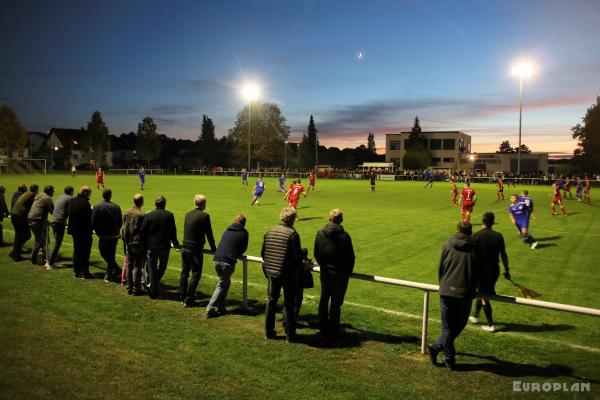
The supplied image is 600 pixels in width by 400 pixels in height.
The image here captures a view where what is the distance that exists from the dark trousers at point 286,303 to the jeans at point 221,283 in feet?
3.46

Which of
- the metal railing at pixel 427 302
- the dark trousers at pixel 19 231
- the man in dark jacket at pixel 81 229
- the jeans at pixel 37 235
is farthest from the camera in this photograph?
the dark trousers at pixel 19 231

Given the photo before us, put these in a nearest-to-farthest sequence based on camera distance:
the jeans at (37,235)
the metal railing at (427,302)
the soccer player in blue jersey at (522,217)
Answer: the metal railing at (427,302) → the jeans at (37,235) → the soccer player in blue jersey at (522,217)

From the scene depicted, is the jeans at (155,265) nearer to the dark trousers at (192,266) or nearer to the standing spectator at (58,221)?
the dark trousers at (192,266)

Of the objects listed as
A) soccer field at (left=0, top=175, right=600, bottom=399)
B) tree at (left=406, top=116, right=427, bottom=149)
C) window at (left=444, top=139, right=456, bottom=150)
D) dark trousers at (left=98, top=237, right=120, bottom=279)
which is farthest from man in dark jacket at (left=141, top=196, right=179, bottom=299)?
window at (left=444, top=139, right=456, bottom=150)

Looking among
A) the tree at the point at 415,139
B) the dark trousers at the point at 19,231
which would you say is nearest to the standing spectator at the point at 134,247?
the dark trousers at the point at 19,231

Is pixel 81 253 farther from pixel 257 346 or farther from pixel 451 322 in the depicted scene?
pixel 451 322

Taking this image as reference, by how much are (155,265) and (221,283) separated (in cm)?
167

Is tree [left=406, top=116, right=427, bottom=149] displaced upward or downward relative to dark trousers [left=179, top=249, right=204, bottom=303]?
upward

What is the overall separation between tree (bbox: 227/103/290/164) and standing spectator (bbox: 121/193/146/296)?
91766mm

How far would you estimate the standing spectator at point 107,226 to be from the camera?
30.8ft

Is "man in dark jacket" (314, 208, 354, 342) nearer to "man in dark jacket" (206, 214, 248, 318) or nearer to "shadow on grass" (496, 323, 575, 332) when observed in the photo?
"man in dark jacket" (206, 214, 248, 318)

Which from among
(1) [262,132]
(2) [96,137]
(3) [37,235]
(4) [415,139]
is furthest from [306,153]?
(3) [37,235]

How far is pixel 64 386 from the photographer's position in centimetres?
521

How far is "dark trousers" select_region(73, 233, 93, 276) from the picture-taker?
9.80 meters
